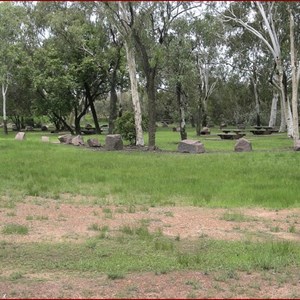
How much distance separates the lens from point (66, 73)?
1603 inches

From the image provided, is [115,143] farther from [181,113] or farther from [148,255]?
[148,255]

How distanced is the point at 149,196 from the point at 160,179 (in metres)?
2.36

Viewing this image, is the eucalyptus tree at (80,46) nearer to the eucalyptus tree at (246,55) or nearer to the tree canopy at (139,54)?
the tree canopy at (139,54)

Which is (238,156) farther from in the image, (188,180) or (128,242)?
(128,242)

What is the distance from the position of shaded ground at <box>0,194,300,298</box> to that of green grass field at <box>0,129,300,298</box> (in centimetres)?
19

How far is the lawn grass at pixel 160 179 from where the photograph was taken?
10.2 meters

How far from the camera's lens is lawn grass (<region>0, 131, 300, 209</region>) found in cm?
1023

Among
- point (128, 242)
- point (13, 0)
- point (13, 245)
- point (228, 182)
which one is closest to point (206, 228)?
point (128, 242)

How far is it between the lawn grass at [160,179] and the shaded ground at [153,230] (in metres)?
0.81

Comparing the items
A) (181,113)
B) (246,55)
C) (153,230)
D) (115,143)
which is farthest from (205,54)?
(153,230)

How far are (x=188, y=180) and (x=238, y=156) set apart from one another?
262 inches

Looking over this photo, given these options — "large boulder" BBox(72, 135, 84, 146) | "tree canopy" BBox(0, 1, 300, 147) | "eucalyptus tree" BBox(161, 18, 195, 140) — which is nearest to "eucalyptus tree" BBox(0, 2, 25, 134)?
"tree canopy" BBox(0, 1, 300, 147)

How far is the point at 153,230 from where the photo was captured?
7.23 meters

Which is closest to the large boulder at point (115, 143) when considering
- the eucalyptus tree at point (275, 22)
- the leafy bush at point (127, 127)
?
the leafy bush at point (127, 127)
